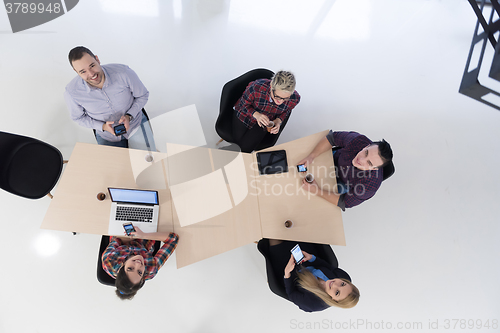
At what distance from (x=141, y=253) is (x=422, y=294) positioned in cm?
303

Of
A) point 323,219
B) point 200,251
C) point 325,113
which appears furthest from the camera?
point 325,113

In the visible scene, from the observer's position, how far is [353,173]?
2.35 metres

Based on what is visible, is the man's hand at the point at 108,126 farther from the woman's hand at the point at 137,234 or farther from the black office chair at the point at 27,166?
the woman's hand at the point at 137,234

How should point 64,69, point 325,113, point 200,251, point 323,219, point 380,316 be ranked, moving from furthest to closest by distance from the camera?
1. point 325,113
2. point 64,69
3. point 380,316
4. point 323,219
5. point 200,251

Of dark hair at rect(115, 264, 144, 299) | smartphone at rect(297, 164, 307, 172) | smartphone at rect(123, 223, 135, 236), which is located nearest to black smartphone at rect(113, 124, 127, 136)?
smartphone at rect(123, 223, 135, 236)

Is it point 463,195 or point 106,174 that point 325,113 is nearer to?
point 463,195

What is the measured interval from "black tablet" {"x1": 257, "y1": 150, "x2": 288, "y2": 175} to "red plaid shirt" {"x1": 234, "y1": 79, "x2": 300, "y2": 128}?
412 mm

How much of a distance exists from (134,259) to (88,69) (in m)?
1.39

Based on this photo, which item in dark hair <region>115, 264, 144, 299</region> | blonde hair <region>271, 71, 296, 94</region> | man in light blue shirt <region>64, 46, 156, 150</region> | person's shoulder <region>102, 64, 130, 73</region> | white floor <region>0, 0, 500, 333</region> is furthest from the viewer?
white floor <region>0, 0, 500, 333</region>

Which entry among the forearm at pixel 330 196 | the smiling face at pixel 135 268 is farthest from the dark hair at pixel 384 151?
the smiling face at pixel 135 268

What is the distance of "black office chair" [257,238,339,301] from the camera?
7.30ft

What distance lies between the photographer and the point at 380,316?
117 inches

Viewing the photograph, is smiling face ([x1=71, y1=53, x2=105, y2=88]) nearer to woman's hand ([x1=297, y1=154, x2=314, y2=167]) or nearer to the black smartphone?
the black smartphone

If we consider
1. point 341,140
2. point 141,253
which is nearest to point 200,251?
point 141,253
